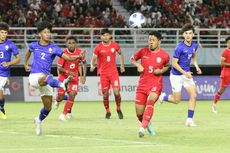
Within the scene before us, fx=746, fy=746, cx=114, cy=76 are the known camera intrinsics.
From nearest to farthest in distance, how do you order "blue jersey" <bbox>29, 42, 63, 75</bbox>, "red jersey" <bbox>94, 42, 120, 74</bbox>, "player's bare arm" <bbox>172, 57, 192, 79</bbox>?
1. "blue jersey" <bbox>29, 42, 63, 75</bbox>
2. "player's bare arm" <bbox>172, 57, 192, 79</bbox>
3. "red jersey" <bbox>94, 42, 120, 74</bbox>

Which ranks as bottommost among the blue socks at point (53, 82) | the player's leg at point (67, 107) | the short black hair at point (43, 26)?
the player's leg at point (67, 107)

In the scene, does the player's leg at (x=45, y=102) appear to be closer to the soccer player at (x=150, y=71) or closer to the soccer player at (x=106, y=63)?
the soccer player at (x=150, y=71)

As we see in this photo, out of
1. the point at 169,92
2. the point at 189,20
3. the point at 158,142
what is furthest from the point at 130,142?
the point at 189,20

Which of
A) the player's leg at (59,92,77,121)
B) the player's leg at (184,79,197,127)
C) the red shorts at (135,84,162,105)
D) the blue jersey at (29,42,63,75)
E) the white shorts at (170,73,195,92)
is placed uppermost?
the blue jersey at (29,42,63,75)

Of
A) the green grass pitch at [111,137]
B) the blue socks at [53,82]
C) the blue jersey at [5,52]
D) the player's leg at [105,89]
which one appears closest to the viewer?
the green grass pitch at [111,137]

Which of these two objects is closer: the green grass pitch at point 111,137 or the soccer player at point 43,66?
the green grass pitch at point 111,137

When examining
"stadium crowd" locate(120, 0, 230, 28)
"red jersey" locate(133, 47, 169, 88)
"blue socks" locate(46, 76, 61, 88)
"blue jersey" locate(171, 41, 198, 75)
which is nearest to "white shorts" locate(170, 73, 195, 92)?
"blue jersey" locate(171, 41, 198, 75)

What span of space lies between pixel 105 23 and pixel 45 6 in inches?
133

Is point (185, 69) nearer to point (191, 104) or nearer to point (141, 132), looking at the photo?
point (191, 104)

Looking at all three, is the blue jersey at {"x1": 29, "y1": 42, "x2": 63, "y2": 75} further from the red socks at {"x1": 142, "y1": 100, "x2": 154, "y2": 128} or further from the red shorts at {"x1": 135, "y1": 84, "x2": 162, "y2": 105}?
the red socks at {"x1": 142, "y1": 100, "x2": 154, "y2": 128}

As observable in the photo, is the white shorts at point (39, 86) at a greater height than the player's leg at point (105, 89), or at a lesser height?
greater

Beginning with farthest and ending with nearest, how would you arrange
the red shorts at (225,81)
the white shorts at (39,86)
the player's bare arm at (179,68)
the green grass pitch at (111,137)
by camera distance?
1. the red shorts at (225,81)
2. the player's bare arm at (179,68)
3. the white shorts at (39,86)
4. the green grass pitch at (111,137)

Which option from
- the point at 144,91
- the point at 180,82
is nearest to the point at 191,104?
the point at 180,82

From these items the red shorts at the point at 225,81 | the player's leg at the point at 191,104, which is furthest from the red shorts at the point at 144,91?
the red shorts at the point at 225,81
